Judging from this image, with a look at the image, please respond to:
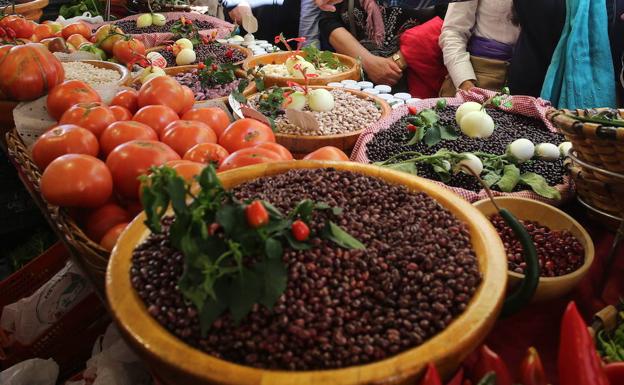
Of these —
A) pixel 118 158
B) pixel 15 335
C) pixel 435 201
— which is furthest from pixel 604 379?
pixel 15 335

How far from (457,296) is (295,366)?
30 centimetres

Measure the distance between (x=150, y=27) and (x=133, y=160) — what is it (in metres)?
2.75

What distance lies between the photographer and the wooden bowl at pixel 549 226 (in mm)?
1000

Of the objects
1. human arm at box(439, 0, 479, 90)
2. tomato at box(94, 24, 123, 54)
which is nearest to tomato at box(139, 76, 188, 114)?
tomato at box(94, 24, 123, 54)

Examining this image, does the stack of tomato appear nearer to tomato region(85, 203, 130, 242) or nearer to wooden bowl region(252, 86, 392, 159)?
tomato region(85, 203, 130, 242)

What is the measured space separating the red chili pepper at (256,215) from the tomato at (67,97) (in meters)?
1.23

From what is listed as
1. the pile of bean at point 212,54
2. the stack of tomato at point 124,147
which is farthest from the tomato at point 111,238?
the pile of bean at point 212,54

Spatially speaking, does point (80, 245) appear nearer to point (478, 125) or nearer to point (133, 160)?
point (133, 160)

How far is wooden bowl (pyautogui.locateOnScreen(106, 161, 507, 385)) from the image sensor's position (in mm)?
663

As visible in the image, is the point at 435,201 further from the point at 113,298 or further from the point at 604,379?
the point at 113,298

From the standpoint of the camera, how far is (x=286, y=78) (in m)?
2.35

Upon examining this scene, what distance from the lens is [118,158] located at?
1250 mm

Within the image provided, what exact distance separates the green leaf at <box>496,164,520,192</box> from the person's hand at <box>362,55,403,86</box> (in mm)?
1822

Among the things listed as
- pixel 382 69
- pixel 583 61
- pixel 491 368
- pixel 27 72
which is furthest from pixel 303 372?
pixel 382 69
